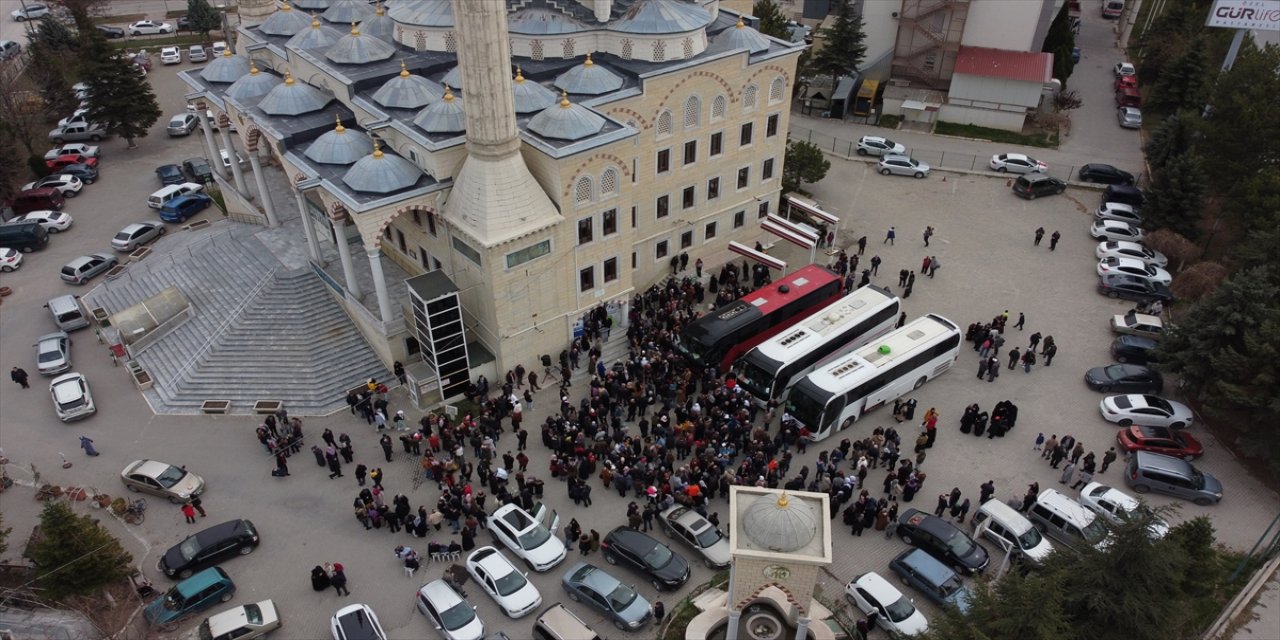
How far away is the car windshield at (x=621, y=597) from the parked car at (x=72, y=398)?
20161 mm

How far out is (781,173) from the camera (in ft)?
122

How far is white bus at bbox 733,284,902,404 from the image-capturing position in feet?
92.2

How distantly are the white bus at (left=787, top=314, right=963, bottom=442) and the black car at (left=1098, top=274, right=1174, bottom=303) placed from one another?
9.72 meters

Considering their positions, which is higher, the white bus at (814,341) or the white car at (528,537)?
the white bus at (814,341)

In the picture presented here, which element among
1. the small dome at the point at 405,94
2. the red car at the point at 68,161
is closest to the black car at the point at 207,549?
the small dome at the point at 405,94

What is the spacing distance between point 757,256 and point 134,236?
28739 millimetres

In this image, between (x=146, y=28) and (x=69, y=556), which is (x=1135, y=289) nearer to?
(x=69, y=556)

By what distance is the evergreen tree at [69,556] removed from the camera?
68.9 feet

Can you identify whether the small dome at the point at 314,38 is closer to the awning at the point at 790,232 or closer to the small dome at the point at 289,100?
the small dome at the point at 289,100

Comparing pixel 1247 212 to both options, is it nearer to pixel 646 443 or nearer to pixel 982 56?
pixel 982 56

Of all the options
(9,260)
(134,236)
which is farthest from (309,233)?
(9,260)

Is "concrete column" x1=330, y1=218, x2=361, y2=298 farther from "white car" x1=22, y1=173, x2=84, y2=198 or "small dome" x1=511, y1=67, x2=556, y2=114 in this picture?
"white car" x1=22, y1=173, x2=84, y2=198

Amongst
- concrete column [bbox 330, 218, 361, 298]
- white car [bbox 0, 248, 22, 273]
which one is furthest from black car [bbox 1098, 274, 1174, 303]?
white car [bbox 0, 248, 22, 273]

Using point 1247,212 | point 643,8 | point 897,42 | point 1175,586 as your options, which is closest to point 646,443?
point 1175,586
